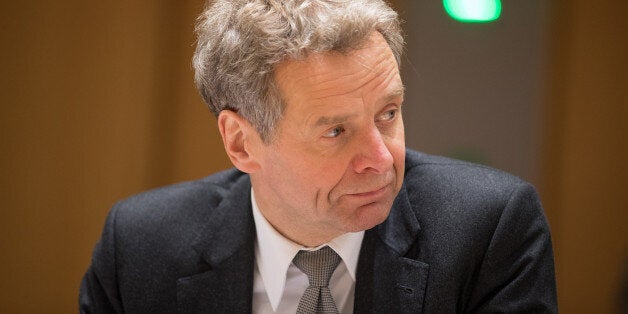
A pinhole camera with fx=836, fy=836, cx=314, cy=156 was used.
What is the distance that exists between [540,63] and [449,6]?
0.39 m

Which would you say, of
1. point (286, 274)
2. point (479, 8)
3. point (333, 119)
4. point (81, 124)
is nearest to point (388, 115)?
point (333, 119)

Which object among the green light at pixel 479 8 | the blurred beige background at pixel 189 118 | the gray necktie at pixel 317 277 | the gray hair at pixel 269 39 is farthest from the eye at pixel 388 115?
the green light at pixel 479 8

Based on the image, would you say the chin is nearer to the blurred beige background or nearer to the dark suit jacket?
the dark suit jacket

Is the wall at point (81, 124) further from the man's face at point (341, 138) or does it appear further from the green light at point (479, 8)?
the man's face at point (341, 138)

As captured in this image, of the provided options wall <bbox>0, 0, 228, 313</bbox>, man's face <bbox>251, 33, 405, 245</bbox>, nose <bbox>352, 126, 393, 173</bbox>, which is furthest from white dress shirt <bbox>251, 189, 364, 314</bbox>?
wall <bbox>0, 0, 228, 313</bbox>

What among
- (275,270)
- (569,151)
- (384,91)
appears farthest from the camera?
(569,151)

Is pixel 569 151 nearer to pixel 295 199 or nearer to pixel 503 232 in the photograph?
pixel 503 232

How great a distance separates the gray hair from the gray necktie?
352 millimetres

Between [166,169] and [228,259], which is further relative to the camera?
[166,169]

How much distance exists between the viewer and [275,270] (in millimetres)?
2148

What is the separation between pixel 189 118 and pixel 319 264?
116cm

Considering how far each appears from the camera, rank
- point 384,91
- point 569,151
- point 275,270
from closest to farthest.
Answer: point 384,91, point 275,270, point 569,151

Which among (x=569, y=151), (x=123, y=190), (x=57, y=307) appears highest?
(x=569, y=151)

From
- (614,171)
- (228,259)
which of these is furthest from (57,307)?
(614,171)
